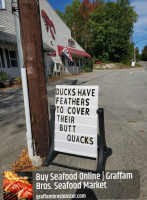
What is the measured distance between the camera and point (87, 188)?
6.82 feet

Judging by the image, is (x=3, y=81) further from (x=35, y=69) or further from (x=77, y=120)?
(x=77, y=120)

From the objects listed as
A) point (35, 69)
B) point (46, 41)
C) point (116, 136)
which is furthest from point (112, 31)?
point (35, 69)

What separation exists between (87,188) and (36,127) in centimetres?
Answer: 120

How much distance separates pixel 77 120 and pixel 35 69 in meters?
1.05

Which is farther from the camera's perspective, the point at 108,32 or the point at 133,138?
the point at 108,32

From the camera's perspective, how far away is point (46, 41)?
654 inches

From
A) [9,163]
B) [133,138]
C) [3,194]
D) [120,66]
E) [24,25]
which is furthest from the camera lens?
[120,66]

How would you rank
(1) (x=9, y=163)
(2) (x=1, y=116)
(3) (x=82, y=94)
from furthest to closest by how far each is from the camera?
(2) (x=1, y=116), (1) (x=9, y=163), (3) (x=82, y=94)

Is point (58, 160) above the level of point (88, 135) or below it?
below

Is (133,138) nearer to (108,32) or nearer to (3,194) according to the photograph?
(3,194)

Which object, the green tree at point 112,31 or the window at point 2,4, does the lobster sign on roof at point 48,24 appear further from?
the green tree at point 112,31

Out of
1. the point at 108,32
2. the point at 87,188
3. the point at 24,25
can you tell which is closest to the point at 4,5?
the point at 24,25

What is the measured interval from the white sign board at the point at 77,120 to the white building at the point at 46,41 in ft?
31.5

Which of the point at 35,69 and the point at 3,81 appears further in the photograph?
the point at 3,81
